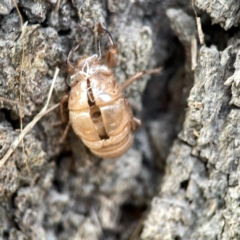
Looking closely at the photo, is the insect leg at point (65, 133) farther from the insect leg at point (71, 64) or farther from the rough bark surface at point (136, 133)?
the insect leg at point (71, 64)

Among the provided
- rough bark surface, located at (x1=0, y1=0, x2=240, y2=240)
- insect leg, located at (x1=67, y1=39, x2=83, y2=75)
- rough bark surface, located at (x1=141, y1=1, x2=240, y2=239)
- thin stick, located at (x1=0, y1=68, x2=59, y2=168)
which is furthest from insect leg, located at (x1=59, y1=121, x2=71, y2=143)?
rough bark surface, located at (x1=141, y1=1, x2=240, y2=239)

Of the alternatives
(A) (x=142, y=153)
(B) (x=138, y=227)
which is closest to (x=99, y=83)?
(A) (x=142, y=153)

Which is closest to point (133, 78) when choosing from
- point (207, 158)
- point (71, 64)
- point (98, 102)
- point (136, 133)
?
point (98, 102)

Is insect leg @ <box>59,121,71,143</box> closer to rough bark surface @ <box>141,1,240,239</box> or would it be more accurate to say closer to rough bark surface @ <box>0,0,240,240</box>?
rough bark surface @ <box>0,0,240,240</box>

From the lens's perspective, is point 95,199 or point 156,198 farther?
point 95,199

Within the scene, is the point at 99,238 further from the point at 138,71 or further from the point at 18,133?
the point at 138,71
